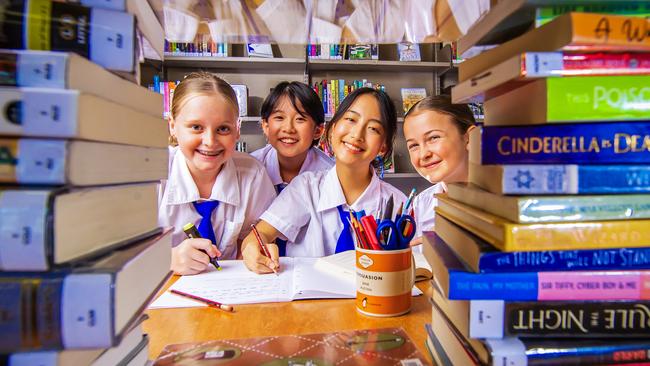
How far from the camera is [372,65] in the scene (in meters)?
2.83

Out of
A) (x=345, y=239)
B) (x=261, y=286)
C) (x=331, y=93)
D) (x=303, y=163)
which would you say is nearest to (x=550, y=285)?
(x=261, y=286)

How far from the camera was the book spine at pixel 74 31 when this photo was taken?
1.08ft

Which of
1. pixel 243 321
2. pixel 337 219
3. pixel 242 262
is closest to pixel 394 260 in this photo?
pixel 243 321

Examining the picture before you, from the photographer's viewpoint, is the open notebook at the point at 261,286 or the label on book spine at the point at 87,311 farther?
the open notebook at the point at 261,286

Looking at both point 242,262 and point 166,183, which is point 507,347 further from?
point 166,183

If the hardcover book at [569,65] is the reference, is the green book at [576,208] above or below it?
below

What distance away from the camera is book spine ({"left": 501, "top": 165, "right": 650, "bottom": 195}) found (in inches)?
14.9

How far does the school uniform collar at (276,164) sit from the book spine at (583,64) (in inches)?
63.9

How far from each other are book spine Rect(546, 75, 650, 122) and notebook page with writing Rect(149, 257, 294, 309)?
550mm

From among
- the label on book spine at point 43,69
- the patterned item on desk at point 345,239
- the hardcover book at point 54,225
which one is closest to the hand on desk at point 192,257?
the patterned item on desk at point 345,239

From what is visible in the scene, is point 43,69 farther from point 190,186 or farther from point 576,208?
point 190,186

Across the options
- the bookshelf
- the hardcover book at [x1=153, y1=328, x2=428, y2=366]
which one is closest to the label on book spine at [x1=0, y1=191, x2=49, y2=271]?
the hardcover book at [x1=153, y1=328, x2=428, y2=366]

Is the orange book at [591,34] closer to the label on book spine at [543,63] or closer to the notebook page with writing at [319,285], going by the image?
the label on book spine at [543,63]

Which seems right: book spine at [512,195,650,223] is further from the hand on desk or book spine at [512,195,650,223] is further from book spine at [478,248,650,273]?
the hand on desk
